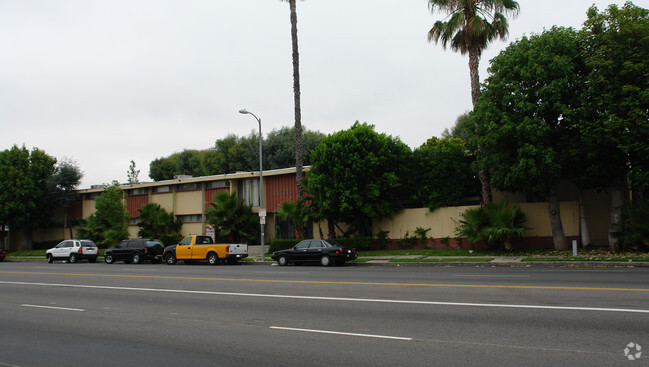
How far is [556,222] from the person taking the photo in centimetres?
2302

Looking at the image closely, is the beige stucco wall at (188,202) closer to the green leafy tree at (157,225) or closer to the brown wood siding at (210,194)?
the brown wood siding at (210,194)

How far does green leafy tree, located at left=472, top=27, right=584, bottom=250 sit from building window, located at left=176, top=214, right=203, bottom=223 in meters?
24.2

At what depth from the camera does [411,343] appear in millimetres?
6895

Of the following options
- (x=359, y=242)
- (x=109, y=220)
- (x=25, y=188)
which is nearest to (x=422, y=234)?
(x=359, y=242)

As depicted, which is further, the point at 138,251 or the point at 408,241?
the point at 138,251

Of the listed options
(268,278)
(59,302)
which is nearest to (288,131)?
(268,278)

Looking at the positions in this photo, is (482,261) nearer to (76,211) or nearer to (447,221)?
(447,221)

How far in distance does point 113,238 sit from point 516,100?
104 ft

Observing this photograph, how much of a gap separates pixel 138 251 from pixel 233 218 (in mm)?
6713

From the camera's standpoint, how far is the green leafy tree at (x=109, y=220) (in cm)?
→ 3850

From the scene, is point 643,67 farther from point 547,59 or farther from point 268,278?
point 268,278

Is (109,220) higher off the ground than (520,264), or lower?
higher

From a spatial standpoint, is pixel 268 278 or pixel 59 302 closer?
pixel 59 302

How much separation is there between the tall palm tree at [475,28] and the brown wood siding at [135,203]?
29338 mm
